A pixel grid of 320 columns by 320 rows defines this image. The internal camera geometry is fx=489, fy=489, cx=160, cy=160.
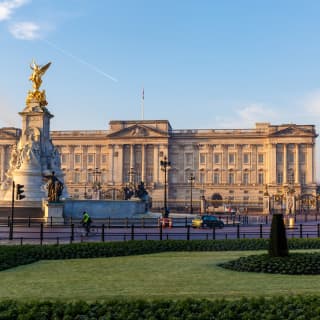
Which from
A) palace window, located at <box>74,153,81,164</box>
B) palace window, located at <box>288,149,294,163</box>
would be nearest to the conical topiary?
palace window, located at <box>288,149,294,163</box>

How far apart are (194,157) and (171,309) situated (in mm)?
116317

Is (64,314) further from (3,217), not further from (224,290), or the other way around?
(3,217)

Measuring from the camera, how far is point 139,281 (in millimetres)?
13000

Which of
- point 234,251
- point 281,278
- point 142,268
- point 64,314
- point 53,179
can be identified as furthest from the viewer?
point 53,179

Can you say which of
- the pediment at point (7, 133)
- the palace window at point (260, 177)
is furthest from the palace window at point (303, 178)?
the pediment at point (7, 133)

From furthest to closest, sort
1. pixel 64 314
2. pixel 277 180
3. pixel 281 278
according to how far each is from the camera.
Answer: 1. pixel 277 180
2. pixel 281 278
3. pixel 64 314

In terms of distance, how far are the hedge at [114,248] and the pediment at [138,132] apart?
102 metres

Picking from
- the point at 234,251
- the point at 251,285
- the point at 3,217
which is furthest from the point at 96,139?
the point at 251,285

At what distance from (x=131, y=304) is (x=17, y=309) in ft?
7.10

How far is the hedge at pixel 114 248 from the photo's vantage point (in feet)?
58.0

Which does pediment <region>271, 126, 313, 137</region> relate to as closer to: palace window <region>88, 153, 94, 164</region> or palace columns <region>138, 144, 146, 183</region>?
palace columns <region>138, 144, 146, 183</region>

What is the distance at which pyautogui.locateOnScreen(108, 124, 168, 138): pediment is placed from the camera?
404ft

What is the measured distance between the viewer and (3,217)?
41062mm

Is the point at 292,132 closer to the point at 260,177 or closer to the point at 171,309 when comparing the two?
the point at 260,177
